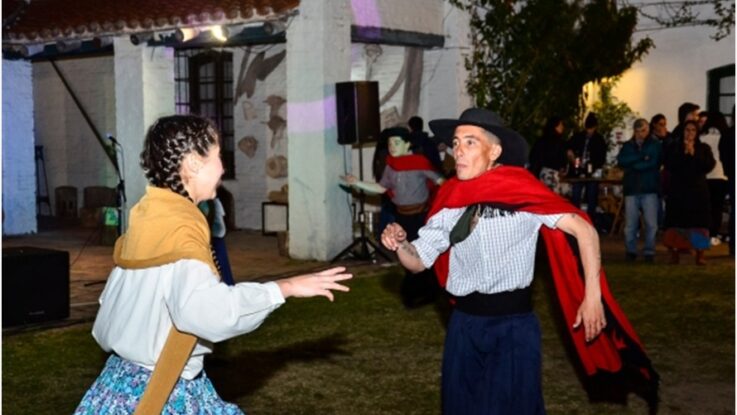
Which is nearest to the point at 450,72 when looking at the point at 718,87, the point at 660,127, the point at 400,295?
the point at 660,127

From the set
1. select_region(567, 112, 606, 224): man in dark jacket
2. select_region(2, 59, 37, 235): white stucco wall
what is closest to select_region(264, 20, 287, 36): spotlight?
select_region(567, 112, 606, 224): man in dark jacket

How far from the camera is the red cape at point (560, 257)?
14.8 ft

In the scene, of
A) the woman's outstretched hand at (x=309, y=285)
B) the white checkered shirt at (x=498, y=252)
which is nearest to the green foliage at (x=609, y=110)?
the white checkered shirt at (x=498, y=252)

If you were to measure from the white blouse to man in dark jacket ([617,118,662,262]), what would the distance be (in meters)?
9.59

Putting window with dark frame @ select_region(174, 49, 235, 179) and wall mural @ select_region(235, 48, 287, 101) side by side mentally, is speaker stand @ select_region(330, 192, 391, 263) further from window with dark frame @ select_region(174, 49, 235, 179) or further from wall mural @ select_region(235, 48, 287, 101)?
window with dark frame @ select_region(174, 49, 235, 179)

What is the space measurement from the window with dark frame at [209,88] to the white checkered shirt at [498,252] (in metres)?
12.9

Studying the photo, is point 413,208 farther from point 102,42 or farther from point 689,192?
point 102,42

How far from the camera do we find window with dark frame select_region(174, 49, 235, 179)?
17.3 meters

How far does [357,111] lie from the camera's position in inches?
495

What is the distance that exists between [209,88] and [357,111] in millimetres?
5683

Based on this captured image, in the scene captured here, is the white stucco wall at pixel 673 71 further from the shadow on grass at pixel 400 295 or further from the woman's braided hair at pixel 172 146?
the woman's braided hair at pixel 172 146

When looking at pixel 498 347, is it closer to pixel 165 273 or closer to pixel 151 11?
pixel 165 273

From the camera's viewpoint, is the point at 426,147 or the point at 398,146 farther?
the point at 426,147

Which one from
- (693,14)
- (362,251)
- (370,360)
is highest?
(693,14)
